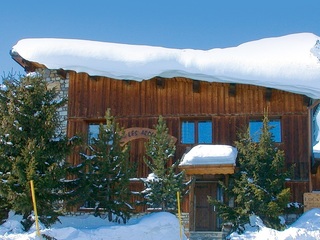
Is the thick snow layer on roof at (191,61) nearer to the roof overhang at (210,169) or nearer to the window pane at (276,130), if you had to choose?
the window pane at (276,130)

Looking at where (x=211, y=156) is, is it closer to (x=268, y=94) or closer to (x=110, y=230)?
(x=268, y=94)

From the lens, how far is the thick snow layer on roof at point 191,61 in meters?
16.7

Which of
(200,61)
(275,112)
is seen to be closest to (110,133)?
(200,61)

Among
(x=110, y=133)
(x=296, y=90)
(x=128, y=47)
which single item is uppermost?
(x=128, y=47)

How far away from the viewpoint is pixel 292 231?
555 inches

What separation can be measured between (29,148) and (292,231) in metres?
6.57

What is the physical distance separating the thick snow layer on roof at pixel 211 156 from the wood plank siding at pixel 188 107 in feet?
3.91

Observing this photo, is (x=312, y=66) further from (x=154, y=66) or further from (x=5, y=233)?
(x=5, y=233)

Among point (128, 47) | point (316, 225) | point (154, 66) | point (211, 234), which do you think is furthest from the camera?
Result: point (128, 47)

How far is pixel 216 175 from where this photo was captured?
17.5 m

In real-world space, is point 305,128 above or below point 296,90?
below

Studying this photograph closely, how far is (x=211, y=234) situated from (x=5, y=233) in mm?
5815

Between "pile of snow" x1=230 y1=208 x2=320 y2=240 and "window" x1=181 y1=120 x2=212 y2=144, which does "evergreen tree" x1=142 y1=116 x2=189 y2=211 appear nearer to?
"pile of snow" x1=230 y1=208 x2=320 y2=240

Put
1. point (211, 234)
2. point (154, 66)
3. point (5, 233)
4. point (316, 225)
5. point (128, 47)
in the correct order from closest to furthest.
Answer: point (5, 233)
point (316, 225)
point (211, 234)
point (154, 66)
point (128, 47)
